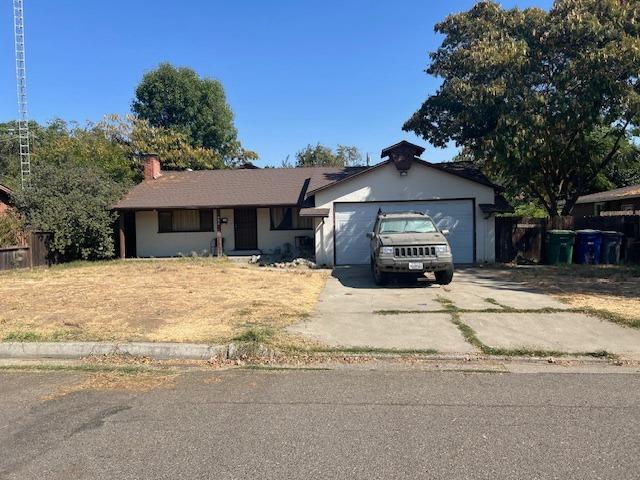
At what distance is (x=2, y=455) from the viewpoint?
384cm

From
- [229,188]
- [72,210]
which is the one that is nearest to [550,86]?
[229,188]

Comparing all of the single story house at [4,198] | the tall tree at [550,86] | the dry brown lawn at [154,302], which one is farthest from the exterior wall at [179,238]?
the tall tree at [550,86]

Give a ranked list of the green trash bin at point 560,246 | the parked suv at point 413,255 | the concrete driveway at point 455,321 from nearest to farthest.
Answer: the concrete driveway at point 455,321 → the parked suv at point 413,255 → the green trash bin at point 560,246

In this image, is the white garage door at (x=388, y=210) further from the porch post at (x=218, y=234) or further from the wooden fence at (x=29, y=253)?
the wooden fence at (x=29, y=253)

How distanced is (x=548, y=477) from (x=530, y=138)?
48.2 ft

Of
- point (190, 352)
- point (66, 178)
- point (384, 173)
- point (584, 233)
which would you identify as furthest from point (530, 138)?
point (66, 178)

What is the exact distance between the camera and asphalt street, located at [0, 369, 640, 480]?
358cm

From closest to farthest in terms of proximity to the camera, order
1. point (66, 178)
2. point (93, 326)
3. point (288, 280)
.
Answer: point (93, 326)
point (288, 280)
point (66, 178)

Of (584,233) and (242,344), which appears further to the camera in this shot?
(584,233)

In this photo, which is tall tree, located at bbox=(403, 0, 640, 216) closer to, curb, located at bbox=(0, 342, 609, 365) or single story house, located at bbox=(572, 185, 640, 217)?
single story house, located at bbox=(572, 185, 640, 217)

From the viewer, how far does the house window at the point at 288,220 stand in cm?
2231

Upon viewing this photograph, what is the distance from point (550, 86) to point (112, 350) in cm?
1651

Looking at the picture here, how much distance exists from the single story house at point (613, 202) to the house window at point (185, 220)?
19.0 m

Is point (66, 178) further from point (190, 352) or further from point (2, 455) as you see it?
point (2, 455)
